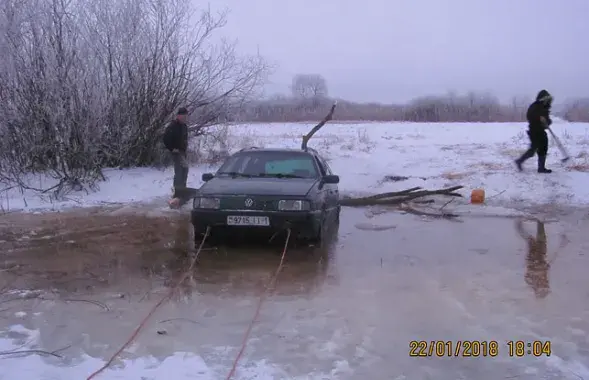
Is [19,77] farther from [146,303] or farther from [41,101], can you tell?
[146,303]

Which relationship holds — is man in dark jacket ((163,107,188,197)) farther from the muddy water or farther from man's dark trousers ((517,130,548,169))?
man's dark trousers ((517,130,548,169))

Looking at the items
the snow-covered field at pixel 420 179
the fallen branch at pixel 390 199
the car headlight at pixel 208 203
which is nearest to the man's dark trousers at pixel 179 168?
the snow-covered field at pixel 420 179

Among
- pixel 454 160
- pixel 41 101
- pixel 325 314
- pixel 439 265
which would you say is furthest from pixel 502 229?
pixel 41 101

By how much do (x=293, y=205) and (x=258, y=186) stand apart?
0.60 meters

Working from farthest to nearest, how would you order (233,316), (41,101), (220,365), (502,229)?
1. (41,101)
2. (502,229)
3. (233,316)
4. (220,365)

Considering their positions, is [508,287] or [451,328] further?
[508,287]

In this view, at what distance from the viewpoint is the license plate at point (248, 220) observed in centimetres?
665

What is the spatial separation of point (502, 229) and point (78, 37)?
32.8 ft

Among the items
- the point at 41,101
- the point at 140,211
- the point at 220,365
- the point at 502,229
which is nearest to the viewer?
the point at 220,365

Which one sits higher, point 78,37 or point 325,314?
point 78,37

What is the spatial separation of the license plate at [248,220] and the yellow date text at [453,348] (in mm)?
2988

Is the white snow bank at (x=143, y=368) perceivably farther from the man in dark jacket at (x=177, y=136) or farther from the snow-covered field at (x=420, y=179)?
the snow-covered field at (x=420, y=179)

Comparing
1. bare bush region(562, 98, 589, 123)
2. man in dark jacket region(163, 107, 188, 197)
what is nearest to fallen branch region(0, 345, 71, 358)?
man in dark jacket region(163, 107, 188, 197)

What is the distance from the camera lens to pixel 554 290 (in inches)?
211
